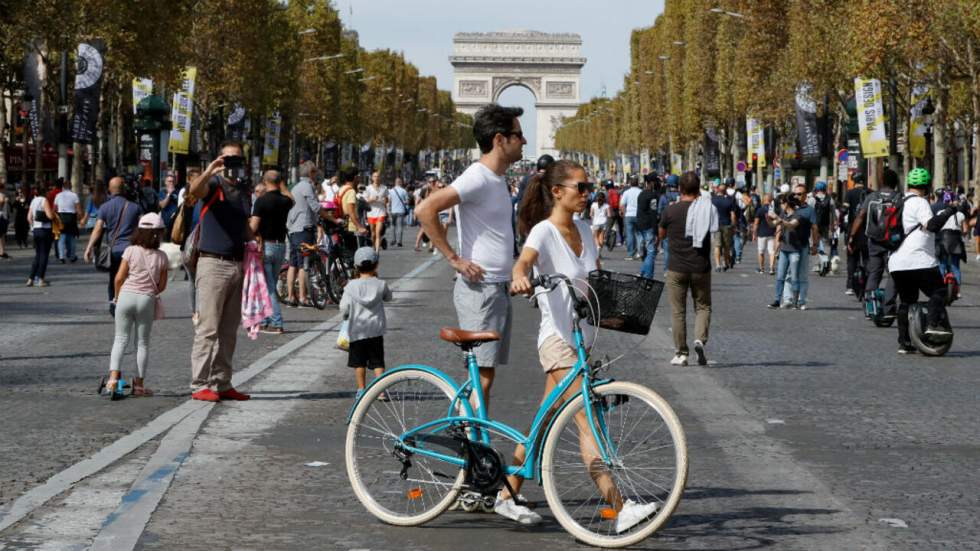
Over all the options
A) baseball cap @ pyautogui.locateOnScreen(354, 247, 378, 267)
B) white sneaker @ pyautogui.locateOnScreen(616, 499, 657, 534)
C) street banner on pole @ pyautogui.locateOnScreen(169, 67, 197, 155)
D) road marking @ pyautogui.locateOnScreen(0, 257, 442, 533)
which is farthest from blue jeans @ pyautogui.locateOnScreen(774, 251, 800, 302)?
street banner on pole @ pyautogui.locateOnScreen(169, 67, 197, 155)

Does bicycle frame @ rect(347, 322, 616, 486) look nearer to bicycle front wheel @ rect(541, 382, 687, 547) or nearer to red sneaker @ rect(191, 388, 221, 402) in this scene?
bicycle front wheel @ rect(541, 382, 687, 547)

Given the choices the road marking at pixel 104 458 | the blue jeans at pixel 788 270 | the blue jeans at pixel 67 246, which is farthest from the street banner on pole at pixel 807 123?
the road marking at pixel 104 458

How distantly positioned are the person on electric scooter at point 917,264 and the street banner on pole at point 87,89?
106 ft

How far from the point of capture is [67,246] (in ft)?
117

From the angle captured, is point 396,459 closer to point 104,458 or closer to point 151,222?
point 104,458

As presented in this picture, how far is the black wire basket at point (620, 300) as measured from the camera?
7199mm

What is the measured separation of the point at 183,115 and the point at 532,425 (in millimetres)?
44365

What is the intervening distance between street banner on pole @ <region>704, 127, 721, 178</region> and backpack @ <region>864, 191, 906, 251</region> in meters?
60.0

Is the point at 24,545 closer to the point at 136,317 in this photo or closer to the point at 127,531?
the point at 127,531

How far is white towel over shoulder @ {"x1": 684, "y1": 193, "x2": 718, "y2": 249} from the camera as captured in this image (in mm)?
14977

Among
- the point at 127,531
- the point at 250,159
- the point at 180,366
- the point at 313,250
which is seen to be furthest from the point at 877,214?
the point at 250,159

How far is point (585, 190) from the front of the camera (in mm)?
7520

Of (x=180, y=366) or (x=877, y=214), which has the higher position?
(x=877, y=214)

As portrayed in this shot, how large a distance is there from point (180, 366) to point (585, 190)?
24.1ft
